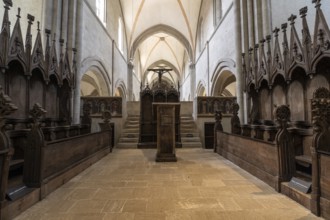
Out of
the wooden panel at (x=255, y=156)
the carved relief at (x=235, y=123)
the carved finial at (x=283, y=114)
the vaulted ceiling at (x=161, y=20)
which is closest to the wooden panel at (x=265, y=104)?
the carved relief at (x=235, y=123)

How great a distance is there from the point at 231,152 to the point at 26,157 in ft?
13.1

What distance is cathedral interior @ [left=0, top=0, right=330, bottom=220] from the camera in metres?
2.21

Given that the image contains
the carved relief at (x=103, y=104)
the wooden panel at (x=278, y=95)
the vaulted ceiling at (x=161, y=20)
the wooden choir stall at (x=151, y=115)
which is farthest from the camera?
the vaulted ceiling at (x=161, y=20)

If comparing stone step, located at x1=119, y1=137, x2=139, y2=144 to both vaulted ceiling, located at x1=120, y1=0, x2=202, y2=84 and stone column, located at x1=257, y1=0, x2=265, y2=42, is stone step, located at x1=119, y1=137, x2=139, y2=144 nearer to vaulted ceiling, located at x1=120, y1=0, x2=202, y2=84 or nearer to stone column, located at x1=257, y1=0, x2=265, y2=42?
stone column, located at x1=257, y1=0, x2=265, y2=42

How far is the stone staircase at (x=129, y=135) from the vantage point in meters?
7.60

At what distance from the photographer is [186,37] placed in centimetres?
1642

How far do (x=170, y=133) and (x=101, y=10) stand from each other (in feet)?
27.6

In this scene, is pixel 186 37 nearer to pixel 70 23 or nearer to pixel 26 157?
pixel 70 23

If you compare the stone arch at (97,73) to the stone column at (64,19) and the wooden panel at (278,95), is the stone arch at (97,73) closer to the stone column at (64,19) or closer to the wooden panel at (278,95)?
the stone column at (64,19)

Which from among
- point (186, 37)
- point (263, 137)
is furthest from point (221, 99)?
point (186, 37)

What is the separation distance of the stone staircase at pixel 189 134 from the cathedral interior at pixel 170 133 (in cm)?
4

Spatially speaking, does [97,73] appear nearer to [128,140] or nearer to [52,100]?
[128,140]

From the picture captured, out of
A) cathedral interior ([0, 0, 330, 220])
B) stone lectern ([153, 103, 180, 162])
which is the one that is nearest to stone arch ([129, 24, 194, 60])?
cathedral interior ([0, 0, 330, 220])

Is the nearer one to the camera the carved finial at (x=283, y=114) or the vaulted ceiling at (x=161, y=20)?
the carved finial at (x=283, y=114)
